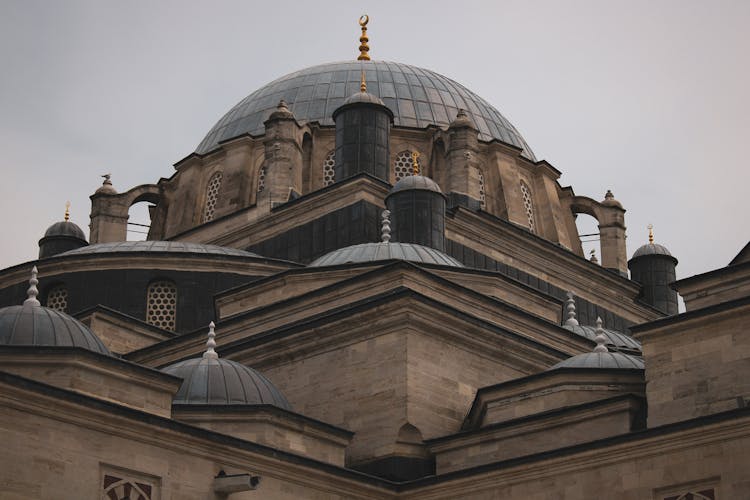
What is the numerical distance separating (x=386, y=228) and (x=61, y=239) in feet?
37.2

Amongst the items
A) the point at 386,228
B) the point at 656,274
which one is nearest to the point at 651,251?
the point at 656,274

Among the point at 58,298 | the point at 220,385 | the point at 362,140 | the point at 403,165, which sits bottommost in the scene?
the point at 220,385

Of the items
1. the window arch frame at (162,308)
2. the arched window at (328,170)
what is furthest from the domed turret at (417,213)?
the arched window at (328,170)

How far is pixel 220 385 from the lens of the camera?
22.4 metres

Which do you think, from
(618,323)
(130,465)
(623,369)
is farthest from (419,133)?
(130,465)

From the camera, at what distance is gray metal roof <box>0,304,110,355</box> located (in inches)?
837

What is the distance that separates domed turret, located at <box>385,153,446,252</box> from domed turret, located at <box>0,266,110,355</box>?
9188mm

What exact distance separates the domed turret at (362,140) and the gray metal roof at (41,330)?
11280 mm

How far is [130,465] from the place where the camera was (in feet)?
62.0

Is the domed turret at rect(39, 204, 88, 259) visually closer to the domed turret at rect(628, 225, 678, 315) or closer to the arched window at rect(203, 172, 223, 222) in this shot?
the arched window at rect(203, 172, 223, 222)

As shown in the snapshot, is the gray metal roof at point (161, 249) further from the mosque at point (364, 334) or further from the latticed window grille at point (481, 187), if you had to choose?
the latticed window grille at point (481, 187)

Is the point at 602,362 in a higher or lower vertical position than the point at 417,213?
lower

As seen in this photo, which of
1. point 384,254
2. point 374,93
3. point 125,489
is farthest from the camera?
point 374,93

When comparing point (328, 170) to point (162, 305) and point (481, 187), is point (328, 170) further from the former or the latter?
point (162, 305)
